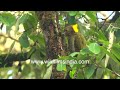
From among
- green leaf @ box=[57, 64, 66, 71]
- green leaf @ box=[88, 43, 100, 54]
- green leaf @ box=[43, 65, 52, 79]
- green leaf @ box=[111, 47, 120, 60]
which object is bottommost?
green leaf @ box=[43, 65, 52, 79]

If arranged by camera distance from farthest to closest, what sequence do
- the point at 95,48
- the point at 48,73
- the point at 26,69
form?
the point at 26,69, the point at 48,73, the point at 95,48

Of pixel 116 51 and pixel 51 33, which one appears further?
pixel 51 33

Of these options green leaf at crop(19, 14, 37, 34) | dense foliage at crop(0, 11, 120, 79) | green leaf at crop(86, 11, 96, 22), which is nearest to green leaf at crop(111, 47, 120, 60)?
dense foliage at crop(0, 11, 120, 79)

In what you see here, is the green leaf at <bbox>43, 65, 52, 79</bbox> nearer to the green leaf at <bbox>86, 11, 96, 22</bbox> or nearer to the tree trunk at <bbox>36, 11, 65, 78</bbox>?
the tree trunk at <bbox>36, 11, 65, 78</bbox>

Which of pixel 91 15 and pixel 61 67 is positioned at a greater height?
pixel 91 15

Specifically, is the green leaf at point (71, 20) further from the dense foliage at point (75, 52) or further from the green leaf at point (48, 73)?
the green leaf at point (48, 73)

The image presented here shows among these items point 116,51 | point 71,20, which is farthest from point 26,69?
point 116,51

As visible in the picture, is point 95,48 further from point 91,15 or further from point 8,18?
point 8,18

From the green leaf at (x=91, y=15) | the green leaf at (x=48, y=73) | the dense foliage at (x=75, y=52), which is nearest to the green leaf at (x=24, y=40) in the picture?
the dense foliage at (x=75, y=52)
